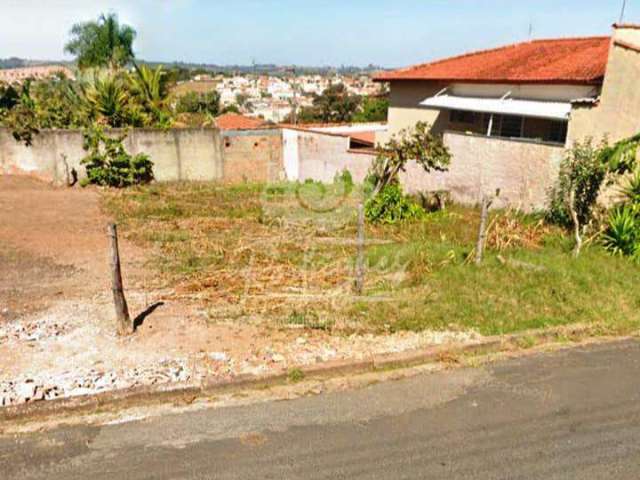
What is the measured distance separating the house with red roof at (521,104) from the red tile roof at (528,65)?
3cm

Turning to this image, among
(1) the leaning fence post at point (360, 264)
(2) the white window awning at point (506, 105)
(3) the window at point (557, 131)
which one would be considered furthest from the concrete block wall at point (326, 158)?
(1) the leaning fence post at point (360, 264)

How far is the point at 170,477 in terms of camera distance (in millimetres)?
3518

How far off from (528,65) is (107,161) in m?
12.8

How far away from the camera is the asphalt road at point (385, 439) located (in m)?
3.61

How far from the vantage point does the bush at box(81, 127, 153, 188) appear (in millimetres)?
15188

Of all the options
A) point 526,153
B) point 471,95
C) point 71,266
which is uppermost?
point 471,95

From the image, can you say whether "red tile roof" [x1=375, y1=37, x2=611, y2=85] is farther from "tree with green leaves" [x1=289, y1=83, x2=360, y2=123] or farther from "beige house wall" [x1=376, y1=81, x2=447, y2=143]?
"tree with green leaves" [x1=289, y1=83, x2=360, y2=123]

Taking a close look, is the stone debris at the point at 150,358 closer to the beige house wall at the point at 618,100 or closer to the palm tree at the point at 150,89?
the beige house wall at the point at 618,100

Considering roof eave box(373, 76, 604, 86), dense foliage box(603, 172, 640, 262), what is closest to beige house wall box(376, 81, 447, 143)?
roof eave box(373, 76, 604, 86)

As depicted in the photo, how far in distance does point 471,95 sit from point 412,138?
390 cm

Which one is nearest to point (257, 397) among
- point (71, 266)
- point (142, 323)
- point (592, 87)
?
point (142, 323)

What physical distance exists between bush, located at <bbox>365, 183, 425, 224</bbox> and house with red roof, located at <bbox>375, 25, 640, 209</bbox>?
7.04 feet

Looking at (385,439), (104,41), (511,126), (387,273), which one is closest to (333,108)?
(104,41)

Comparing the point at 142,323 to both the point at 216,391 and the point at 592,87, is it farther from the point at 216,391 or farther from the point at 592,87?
the point at 592,87
